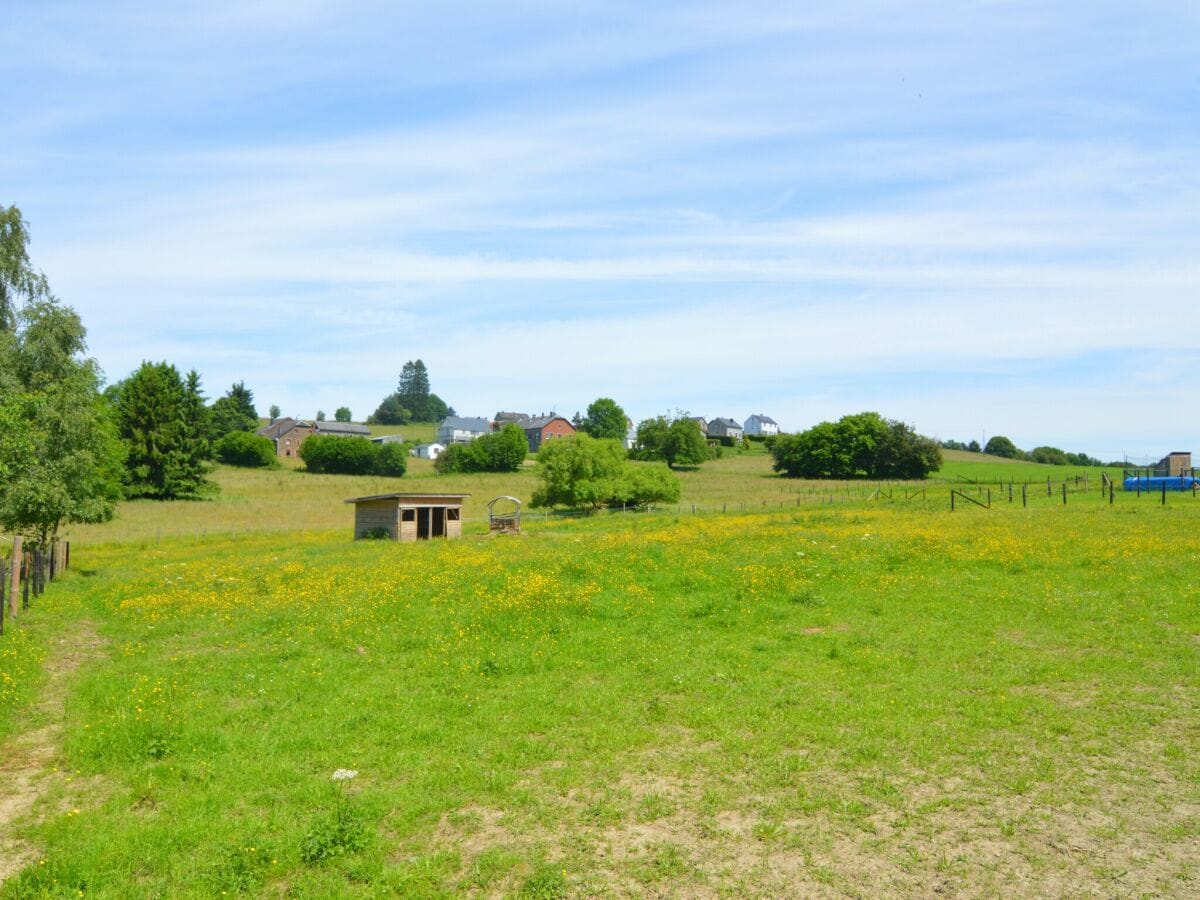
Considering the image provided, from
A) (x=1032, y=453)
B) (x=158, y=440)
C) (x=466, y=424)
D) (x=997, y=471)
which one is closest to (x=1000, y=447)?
(x=1032, y=453)

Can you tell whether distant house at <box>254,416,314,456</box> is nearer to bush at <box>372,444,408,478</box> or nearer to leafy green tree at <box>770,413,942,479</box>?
bush at <box>372,444,408,478</box>

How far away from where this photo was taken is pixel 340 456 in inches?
4653

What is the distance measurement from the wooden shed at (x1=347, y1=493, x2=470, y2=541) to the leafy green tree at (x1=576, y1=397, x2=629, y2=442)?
13115 cm

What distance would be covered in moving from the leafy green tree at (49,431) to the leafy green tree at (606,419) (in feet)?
483

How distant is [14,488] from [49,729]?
21906 millimetres

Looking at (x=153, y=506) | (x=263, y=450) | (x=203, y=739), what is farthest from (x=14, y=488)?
(x=263, y=450)

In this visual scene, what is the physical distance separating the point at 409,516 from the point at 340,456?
7098cm

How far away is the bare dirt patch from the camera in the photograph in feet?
31.1

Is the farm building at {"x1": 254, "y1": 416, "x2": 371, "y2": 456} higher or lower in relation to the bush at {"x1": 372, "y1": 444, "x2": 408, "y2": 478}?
higher

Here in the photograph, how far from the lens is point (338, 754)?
12.3 metres

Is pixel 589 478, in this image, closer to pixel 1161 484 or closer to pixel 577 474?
pixel 577 474

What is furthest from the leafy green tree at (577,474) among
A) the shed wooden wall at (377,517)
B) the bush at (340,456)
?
the bush at (340,456)

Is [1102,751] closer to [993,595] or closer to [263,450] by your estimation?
[993,595]

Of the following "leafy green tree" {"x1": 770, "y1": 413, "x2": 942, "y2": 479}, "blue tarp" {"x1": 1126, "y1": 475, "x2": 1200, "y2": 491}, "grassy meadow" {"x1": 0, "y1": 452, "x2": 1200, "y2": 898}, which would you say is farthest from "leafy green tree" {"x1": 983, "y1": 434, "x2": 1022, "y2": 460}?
"grassy meadow" {"x1": 0, "y1": 452, "x2": 1200, "y2": 898}
